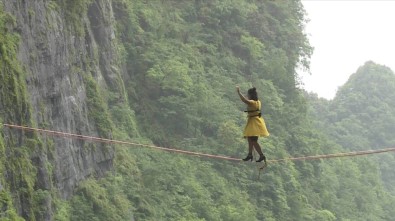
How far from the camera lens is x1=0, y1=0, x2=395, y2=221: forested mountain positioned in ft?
59.8

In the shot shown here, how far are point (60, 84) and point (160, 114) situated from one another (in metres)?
12.8

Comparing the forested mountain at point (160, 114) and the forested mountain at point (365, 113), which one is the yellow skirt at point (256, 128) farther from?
the forested mountain at point (365, 113)

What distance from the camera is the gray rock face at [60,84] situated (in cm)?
1853

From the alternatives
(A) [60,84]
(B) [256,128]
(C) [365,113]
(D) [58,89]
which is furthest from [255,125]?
(C) [365,113]

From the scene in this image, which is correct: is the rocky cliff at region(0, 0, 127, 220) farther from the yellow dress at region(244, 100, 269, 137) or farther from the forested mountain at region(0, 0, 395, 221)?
the yellow dress at region(244, 100, 269, 137)

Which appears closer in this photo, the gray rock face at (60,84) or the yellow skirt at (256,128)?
the yellow skirt at (256,128)

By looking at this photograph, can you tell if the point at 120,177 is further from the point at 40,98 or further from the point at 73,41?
the point at 40,98

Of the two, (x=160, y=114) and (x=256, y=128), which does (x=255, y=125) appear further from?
(x=160, y=114)

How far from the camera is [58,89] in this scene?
67.6 ft

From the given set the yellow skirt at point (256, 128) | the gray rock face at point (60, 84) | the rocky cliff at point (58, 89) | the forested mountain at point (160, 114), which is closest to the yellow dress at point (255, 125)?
the yellow skirt at point (256, 128)

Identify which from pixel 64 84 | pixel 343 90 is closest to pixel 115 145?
pixel 64 84

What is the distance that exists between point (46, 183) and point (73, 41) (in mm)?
5516

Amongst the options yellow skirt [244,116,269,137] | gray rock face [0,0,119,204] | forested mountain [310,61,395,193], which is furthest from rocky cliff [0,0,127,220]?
forested mountain [310,61,395,193]

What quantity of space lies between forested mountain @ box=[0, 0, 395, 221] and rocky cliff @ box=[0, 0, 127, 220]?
44 millimetres
